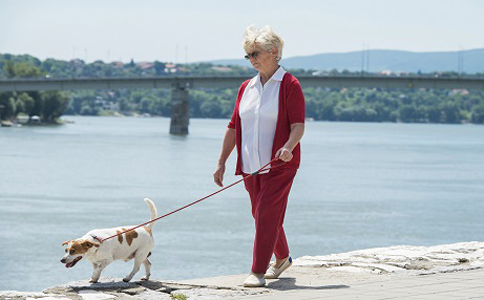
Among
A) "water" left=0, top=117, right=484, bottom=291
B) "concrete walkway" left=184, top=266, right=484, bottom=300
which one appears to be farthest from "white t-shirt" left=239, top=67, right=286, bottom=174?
"water" left=0, top=117, right=484, bottom=291

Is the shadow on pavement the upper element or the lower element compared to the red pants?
lower

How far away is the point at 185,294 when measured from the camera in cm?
663

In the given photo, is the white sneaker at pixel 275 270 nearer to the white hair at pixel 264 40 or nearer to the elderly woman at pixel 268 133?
the elderly woman at pixel 268 133

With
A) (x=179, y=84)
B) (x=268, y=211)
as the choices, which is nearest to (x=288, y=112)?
(x=268, y=211)

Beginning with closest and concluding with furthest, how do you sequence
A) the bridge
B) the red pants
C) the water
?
the red pants
the water
the bridge

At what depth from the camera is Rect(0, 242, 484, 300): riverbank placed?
648cm

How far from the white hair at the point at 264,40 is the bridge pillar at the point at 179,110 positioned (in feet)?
297

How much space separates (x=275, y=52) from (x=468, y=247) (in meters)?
3.43

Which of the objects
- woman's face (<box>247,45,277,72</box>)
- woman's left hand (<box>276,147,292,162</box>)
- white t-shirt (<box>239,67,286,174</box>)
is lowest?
woman's left hand (<box>276,147,292,162</box>)

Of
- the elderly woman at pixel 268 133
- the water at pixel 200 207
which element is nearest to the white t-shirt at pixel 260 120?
the elderly woman at pixel 268 133

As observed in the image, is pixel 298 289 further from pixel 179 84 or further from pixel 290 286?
pixel 179 84

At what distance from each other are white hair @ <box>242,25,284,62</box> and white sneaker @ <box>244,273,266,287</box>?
1568 mm

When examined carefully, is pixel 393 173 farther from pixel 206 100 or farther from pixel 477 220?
pixel 206 100

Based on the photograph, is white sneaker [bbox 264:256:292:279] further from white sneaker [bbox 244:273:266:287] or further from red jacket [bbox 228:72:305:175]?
red jacket [bbox 228:72:305:175]
